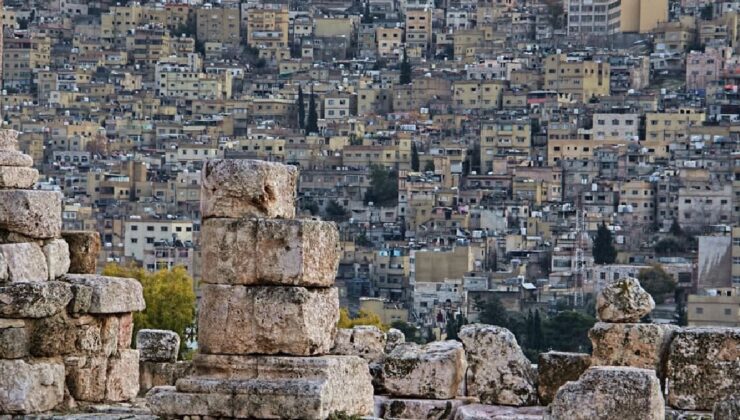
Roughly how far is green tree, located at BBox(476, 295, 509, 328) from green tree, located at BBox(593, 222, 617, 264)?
12434mm

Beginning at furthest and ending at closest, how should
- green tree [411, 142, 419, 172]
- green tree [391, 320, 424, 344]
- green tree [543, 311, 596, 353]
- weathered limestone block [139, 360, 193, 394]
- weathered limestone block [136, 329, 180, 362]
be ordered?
green tree [411, 142, 419, 172], green tree [391, 320, 424, 344], green tree [543, 311, 596, 353], weathered limestone block [136, 329, 180, 362], weathered limestone block [139, 360, 193, 394]

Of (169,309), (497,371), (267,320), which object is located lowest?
(169,309)

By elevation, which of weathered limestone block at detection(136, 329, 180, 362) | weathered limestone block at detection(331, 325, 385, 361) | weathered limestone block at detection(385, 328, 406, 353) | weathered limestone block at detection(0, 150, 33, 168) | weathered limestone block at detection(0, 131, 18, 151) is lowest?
weathered limestone block at detection(136, 329, 180, 362)

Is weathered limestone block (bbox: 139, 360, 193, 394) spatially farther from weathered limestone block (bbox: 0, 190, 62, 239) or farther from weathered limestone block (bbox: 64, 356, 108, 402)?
weathered limestone block (bbox: 0, 190, 62, 239)

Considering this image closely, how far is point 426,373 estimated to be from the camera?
15.4m

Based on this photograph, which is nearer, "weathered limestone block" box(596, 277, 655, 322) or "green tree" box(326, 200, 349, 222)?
"weathered limestone block" box(596, 277, 655, 322)

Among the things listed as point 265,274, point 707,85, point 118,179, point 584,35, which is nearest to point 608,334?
point 265,274

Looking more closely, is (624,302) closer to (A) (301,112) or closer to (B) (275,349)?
(B) (275,349)

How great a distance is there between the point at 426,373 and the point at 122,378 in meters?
1.85

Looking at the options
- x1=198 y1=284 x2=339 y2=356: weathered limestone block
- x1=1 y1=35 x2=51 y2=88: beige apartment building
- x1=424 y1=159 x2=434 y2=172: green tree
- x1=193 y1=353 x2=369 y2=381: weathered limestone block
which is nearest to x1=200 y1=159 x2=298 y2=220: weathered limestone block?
x1=198 y1=284 x2=339 y2=356: weathered limestone block

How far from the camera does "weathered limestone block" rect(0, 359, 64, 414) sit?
50.2 ft

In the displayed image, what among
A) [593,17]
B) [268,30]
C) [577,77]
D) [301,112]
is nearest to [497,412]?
[301,112]

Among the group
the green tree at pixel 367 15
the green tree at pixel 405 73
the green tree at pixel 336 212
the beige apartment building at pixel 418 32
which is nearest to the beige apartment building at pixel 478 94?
the green tree at pixel 405 73

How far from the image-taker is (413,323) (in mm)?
91750
